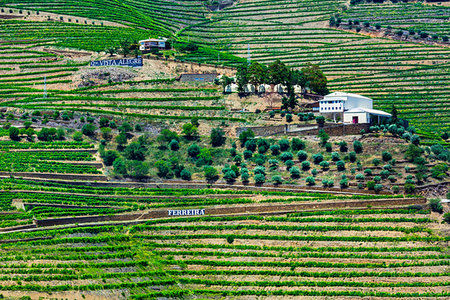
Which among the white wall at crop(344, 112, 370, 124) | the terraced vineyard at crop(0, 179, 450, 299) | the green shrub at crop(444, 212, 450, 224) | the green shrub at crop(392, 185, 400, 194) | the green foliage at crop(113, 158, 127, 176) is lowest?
the terraced vineyard at crop(0, 179, 450, 299)

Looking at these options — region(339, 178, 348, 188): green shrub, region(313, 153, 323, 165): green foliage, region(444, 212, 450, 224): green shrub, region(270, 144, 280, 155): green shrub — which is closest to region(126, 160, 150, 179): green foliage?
region(270, 144, 280, 155): green shrub

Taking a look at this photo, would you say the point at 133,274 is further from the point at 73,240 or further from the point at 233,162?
the point at 233,162

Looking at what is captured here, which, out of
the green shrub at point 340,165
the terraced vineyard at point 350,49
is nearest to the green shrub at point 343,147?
the green shrub at point 340,165

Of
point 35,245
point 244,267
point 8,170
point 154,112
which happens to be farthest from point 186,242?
point 154,112

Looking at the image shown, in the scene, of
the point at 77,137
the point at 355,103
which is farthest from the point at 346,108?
the point at 77,137

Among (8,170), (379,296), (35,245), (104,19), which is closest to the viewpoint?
(379,296)

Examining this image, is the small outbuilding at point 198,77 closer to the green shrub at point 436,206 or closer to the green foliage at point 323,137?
the green foliage at point 323,137

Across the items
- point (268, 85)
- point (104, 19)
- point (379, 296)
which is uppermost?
point (104, 19)

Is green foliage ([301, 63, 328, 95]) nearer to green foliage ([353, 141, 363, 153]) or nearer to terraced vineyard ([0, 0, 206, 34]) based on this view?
green foliage ([353, 141, 363, 153])
